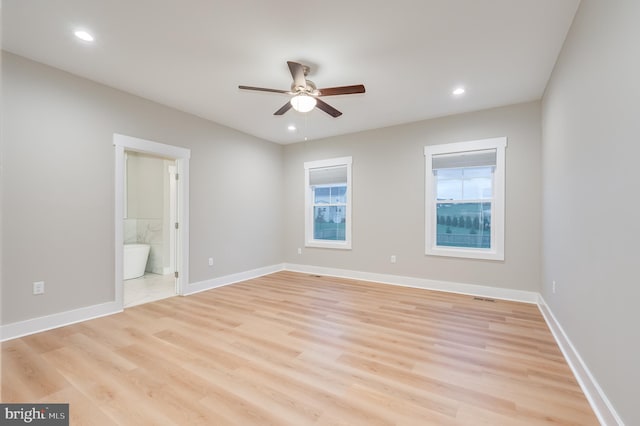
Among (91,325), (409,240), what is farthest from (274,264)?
(91,325)

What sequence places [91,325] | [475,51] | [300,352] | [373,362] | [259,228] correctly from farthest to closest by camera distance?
[259,228], [91,325], [475,51], [300,352], [373,362]

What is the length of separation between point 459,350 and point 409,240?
7.94 feet

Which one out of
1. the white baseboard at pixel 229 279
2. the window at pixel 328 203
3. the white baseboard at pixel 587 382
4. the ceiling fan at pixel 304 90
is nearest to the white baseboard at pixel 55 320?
the white baseboard at pixel 229 279

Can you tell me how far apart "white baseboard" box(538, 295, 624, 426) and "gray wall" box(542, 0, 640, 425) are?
0.06m

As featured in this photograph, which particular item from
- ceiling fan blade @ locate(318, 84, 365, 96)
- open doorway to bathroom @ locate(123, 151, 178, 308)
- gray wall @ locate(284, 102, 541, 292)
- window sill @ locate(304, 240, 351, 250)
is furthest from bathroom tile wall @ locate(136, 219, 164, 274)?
ceiling fan blade @ locate(318, 84, 365, 96)

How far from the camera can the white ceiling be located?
2.19m

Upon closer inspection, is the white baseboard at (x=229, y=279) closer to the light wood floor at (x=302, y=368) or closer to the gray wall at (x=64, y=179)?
the gray wall at (x=64, y=179)

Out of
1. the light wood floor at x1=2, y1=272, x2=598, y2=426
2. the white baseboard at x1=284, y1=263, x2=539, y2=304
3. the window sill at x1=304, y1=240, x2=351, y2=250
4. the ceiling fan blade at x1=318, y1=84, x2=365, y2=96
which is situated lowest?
the light wood floor at x1=2, y1=272, x2=598, y2=426

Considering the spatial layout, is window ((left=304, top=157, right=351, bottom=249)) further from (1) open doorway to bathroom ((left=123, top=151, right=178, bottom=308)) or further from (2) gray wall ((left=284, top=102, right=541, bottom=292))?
(1) open doorway to bathroom ((left=123, top=151, right=178, bottom=308))

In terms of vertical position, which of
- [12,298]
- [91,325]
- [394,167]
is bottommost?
[91,325]

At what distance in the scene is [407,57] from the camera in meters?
2.84

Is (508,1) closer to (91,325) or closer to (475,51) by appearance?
(475,51)

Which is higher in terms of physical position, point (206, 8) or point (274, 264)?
point (206, 8)

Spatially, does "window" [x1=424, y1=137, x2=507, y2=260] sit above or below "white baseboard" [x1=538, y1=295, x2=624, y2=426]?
above
